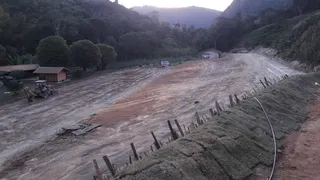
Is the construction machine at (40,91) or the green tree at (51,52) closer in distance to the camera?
the construction machine at (40,91)

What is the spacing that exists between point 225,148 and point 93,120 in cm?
1411

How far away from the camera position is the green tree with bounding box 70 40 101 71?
53406 millimetres

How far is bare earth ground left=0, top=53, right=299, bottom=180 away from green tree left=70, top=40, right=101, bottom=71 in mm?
10421

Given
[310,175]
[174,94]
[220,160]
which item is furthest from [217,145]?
[174,94]

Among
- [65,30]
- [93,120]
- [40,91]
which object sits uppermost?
[65,30]

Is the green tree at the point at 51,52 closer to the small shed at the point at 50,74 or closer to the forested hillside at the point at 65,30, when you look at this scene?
the small shed at the point at 50,74

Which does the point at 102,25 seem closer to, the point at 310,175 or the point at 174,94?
the point at 174,94

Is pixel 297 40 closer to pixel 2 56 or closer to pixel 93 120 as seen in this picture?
pixel 93 120

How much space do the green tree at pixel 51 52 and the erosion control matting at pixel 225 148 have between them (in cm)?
3895

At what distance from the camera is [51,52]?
52500 mm

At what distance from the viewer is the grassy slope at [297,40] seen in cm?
4804

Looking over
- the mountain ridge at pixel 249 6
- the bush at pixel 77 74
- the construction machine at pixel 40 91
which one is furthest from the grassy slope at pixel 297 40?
the mountain ridge at pixel 249 6

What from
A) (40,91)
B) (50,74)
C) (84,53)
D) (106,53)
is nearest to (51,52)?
(84,53)

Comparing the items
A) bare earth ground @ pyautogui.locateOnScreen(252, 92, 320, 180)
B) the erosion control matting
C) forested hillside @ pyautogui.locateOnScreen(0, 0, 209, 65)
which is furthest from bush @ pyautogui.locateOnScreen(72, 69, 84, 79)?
bare earth ground @ pyautogui.locateOnScreen(252, 92, 320, 180)
